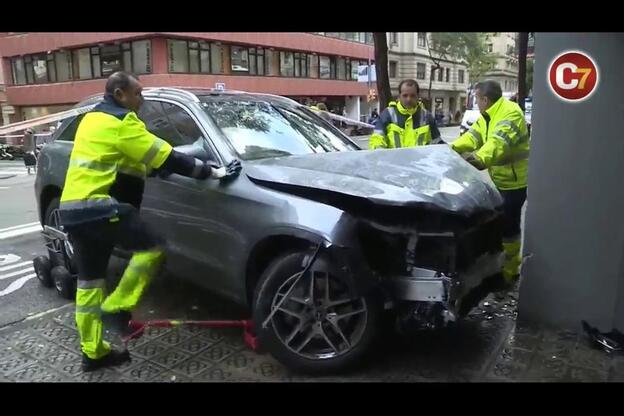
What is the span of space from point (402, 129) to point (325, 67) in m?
37.7

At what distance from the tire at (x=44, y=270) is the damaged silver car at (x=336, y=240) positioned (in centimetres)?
205

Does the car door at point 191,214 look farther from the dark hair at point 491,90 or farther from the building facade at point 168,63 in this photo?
the building facade at point 168,63

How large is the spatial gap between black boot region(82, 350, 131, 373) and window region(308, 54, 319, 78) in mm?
37407

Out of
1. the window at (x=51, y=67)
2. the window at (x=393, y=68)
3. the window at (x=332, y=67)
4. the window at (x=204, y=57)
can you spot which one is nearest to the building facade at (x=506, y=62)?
the window at (x=393, y=68)

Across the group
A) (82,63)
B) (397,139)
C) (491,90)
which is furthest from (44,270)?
(82,63)

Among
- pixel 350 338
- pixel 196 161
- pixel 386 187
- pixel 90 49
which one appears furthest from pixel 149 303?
pixel 90 49

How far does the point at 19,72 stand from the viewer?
36562 mm

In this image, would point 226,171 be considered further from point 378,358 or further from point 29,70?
point 29,70

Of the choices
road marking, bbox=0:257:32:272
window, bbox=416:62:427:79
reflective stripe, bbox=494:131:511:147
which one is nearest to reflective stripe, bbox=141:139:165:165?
reflective stripe, bbox=494:131:511:147

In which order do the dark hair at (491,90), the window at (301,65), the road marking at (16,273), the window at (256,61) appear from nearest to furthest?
1. the dark hair at (491,90)
2. the road marking at (16,273)
3. the window at (256,61)
4. the window at (301,65)

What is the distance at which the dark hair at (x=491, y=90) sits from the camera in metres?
4.70

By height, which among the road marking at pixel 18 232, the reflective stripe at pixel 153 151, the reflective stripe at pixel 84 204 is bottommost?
the road marking at pixel 18 232

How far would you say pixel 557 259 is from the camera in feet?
12.9

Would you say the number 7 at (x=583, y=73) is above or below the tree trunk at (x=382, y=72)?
below
